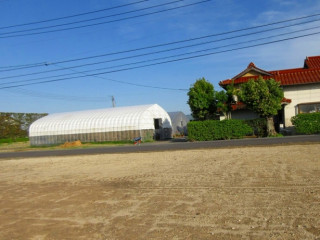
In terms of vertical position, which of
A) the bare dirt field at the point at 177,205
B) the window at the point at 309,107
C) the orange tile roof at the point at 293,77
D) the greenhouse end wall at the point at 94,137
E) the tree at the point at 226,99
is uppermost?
the orange tile roof at the point at 293,77

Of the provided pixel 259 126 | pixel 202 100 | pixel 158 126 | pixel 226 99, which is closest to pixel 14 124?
pixel 158 126

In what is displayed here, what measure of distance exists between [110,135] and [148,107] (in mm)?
5682

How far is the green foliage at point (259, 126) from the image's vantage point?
26.9m

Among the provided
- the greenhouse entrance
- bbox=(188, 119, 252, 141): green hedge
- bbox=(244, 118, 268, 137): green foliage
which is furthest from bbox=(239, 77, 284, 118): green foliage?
the greenhouse entrance

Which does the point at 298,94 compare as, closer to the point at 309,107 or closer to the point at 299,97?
the point at 299,97

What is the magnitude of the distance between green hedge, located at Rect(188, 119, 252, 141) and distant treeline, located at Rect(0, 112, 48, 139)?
36.2m

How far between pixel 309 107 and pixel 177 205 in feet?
82.9

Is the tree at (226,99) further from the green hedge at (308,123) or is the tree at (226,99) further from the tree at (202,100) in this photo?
the green hedge at (308,123)

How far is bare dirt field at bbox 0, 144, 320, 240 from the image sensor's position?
17.2 ft

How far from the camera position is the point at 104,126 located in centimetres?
3866

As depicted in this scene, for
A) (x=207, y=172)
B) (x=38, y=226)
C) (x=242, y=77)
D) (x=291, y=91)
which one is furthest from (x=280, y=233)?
(x=242, y=77)

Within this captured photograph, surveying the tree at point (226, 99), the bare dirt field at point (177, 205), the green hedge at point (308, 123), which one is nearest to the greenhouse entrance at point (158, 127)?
the tree at point (226, 99)

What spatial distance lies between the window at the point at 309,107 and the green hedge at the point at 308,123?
11.8 feet

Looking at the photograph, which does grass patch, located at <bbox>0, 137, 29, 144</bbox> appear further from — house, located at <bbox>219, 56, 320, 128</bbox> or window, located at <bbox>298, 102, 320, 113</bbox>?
window, located at <bbox>298, 102, 320, 113</bbox>
